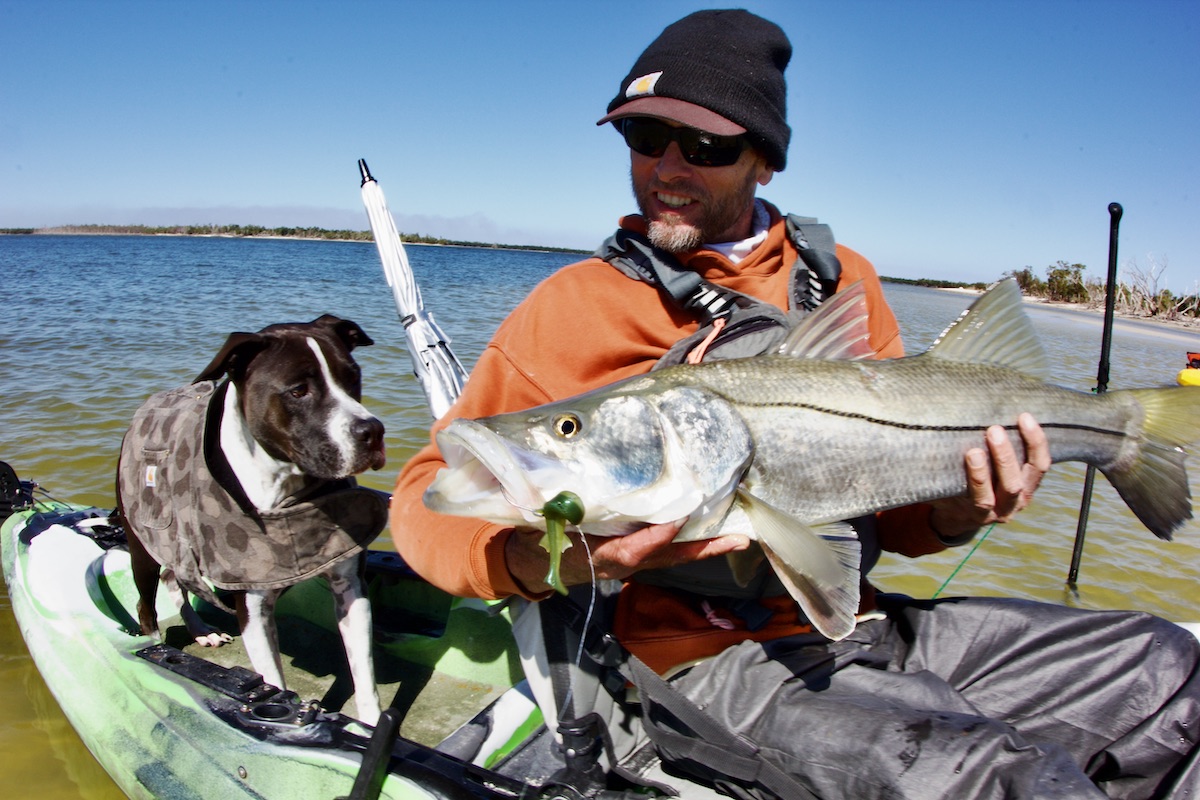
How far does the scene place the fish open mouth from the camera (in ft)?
5.27

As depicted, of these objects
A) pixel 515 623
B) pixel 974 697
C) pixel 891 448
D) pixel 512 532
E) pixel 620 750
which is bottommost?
pixel 620 750

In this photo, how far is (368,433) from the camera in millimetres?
3086

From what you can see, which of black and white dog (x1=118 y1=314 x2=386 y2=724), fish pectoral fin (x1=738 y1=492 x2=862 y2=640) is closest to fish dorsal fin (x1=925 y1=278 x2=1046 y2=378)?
fish pectoral fin (x1=738 y1=492 x2=862 y2=640)

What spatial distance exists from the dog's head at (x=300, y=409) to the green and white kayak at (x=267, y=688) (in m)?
0.86

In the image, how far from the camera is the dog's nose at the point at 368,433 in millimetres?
3074

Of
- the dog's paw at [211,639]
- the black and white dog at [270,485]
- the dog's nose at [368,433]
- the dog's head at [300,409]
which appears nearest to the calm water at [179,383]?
the dog's paw at [211,639]

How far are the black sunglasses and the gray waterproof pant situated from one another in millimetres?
1637

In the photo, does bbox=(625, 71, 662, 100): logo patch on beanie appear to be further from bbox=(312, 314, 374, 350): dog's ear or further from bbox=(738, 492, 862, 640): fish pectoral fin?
bbox=(312, 314, 374, 350): dog's ear

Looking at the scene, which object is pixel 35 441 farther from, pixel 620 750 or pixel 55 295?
pixel 55 295

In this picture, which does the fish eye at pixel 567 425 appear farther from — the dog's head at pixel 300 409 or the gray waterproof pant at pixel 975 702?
the dog's head at pixel 300 409

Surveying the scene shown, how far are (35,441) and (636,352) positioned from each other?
27.5 ft

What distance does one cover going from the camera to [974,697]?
2.47 m

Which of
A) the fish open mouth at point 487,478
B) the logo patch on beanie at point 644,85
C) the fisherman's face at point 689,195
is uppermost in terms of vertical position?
the logo patch on beanie at point 644,85

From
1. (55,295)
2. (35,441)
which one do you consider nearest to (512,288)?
(55,295)
